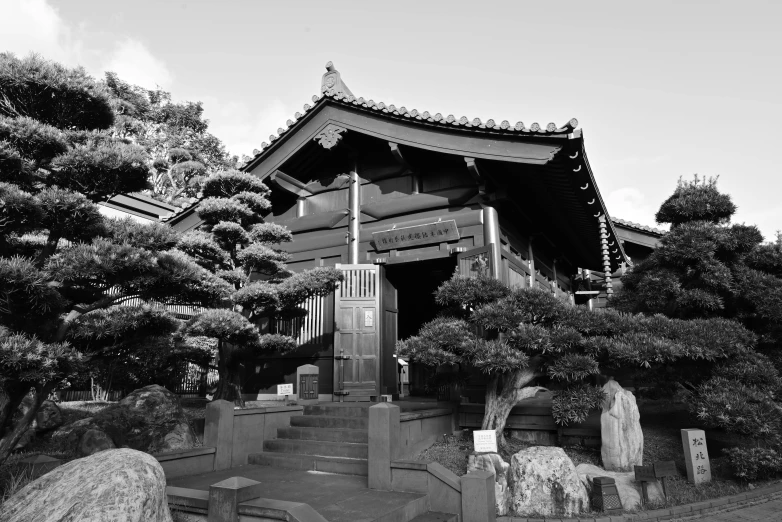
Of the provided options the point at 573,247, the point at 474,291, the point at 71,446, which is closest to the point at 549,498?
the point at 474,291

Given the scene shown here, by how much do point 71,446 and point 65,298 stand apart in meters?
2.72

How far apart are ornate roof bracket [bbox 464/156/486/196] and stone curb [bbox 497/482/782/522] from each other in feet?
19.4

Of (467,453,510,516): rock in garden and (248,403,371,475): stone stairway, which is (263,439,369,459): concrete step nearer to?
(248,403,371,475): stone stairway

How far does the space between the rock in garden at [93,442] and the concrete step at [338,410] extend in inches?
115

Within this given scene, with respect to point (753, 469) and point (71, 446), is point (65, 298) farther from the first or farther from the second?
point (753, 469)

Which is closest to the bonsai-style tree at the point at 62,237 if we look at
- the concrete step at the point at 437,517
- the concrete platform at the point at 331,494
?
the concrete platform at the point at 331,494

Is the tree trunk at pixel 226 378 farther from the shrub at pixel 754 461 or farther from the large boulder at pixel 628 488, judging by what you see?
the shrub at pixel 754 461

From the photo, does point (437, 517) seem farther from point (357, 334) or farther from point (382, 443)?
point (357, 334)

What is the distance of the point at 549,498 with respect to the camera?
5.34 metres

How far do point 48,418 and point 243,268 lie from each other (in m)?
3.89

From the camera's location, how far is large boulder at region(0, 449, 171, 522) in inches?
139

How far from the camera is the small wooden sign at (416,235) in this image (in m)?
9.77

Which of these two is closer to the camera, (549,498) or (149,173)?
(549,498)

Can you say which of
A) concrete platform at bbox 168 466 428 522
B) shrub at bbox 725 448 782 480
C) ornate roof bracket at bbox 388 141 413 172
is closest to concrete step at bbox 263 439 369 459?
concrete platform at bbox 168 466 428 522
